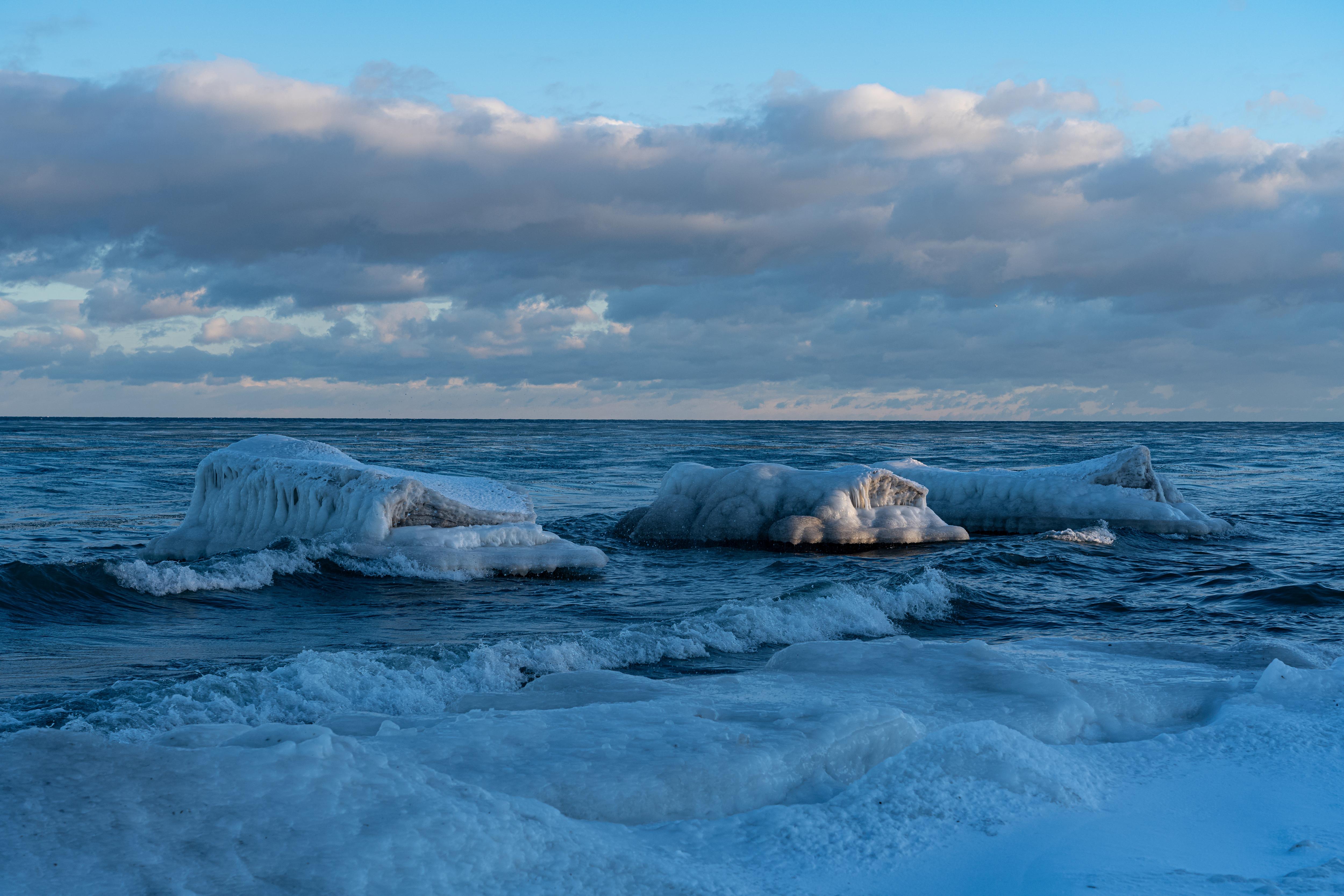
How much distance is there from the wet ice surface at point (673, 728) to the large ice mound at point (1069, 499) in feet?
11.7

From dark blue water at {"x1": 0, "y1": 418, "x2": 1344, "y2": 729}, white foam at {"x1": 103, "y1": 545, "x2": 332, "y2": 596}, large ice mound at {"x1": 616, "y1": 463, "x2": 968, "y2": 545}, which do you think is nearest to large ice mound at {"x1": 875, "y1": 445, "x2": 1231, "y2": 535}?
dark blue water at {"x1": 0, "y1": 418, "x2": 1344, "y2": 729}

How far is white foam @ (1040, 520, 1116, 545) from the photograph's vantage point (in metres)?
14.4

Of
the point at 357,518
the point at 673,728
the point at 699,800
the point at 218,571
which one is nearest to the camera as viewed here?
the point at 699,800

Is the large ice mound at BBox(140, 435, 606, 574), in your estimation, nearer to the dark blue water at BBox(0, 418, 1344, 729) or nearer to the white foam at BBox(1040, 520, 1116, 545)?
the dark blue water at BBox(0, 418, 1344, 729)

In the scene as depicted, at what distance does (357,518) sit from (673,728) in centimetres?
784

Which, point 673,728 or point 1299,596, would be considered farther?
point 1299,596

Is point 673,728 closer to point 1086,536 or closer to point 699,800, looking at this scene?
point 699,800

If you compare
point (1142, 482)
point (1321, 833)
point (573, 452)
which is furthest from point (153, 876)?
point (573, 452)

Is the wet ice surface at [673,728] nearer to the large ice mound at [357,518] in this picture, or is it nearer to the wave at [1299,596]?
the wave at [1299,596]

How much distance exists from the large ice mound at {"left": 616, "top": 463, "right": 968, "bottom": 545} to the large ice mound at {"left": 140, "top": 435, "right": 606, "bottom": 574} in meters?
3.10

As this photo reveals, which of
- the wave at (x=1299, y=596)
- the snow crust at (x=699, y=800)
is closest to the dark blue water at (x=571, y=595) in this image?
the wave at (x=1299, y=596)

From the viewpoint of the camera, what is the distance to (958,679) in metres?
5.55

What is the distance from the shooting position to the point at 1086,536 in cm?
1462

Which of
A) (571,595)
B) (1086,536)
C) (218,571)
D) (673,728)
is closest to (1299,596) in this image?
(1086,536)
